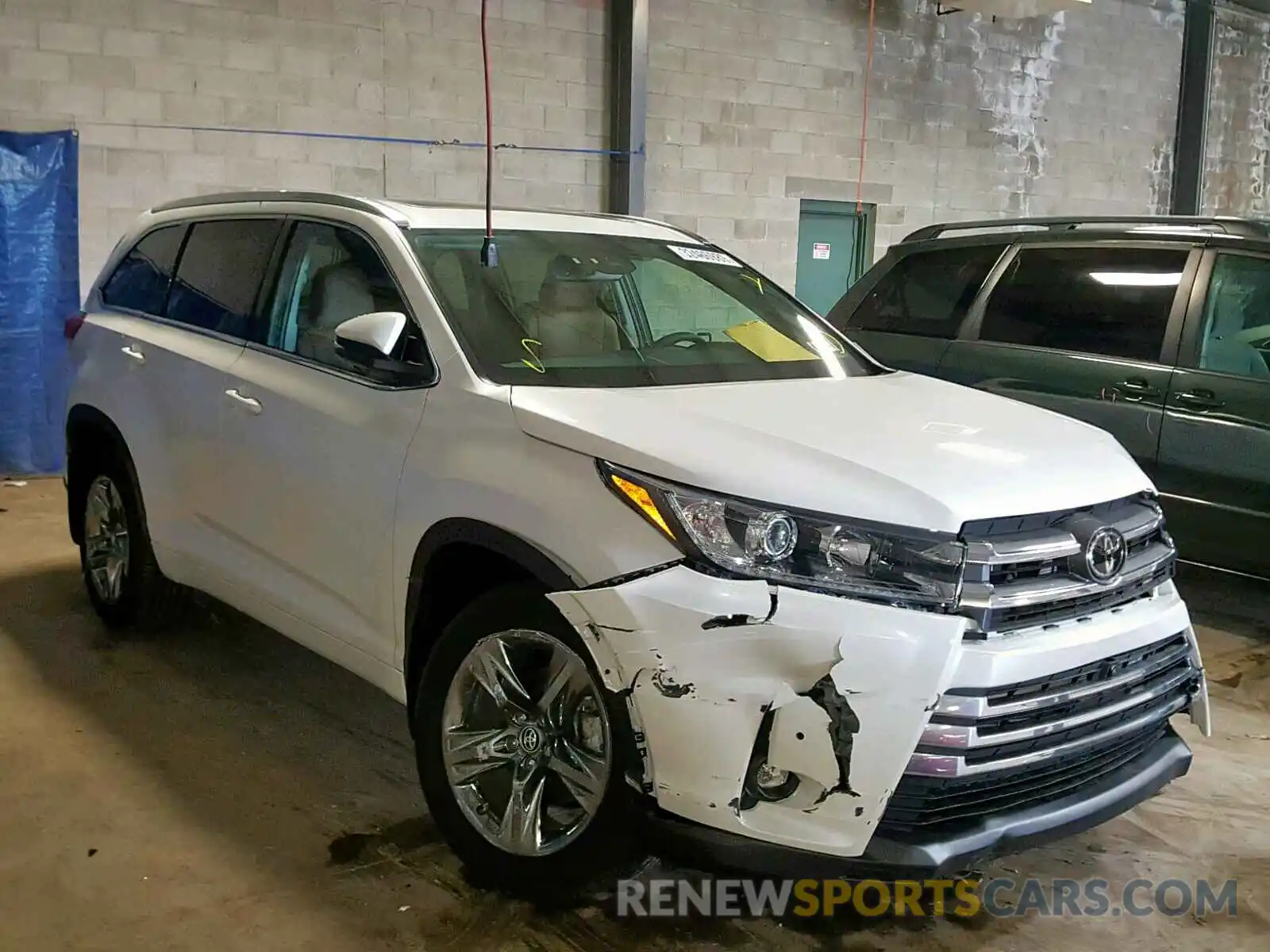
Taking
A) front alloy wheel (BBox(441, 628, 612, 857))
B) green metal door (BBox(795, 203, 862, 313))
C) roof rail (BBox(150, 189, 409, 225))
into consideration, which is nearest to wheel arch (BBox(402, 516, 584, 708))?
front alloy wheel (BBox(441, 628, 612, 857))

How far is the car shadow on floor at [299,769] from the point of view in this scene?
255 cm

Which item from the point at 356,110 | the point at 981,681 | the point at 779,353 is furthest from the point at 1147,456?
the point at 356,110

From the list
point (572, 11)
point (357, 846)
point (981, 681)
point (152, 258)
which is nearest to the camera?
point (981, 681)

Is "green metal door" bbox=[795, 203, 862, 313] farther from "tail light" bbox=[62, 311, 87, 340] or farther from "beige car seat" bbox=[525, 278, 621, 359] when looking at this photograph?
"beige car seat" bbox=[525, 278, 621, 359]

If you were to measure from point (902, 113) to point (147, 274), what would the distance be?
8.21m

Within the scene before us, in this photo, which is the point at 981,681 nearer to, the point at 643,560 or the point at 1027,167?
the point at 643,560

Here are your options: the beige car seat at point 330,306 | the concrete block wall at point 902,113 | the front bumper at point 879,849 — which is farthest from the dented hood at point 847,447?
the concrete block wall at point 902,113

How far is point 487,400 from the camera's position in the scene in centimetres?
262

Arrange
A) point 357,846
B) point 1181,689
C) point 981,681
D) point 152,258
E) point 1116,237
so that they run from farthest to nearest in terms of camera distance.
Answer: point 1116,237, point 152,258, point 357,846, point 1181,689, point 981,681

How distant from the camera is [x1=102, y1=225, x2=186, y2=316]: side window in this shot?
4105 millimetres

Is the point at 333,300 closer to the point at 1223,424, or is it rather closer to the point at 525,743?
the point at 525,743

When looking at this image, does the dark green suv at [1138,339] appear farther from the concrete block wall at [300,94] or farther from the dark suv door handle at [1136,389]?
the concrete block wall at [300,94]

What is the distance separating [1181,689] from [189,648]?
3.32 meters

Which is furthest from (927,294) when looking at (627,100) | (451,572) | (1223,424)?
(627,100)
